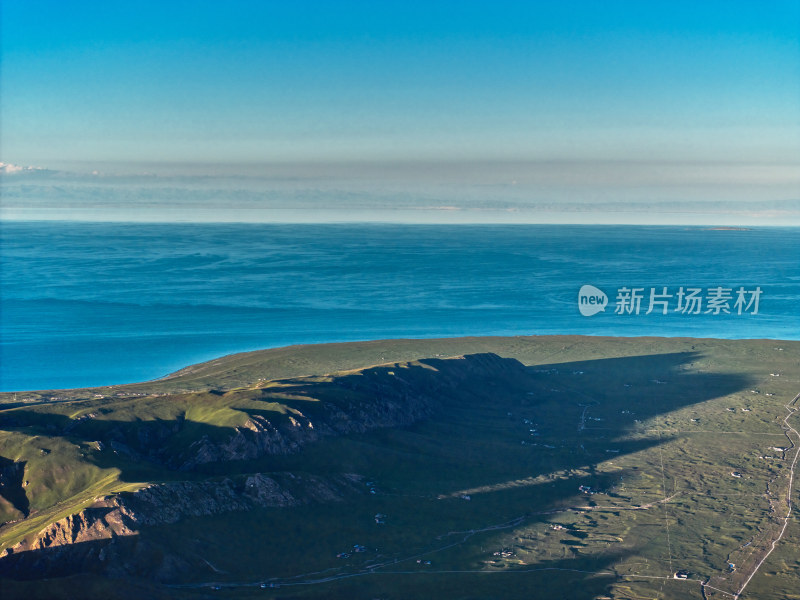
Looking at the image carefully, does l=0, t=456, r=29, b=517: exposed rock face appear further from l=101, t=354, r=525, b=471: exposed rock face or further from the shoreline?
the shoreline

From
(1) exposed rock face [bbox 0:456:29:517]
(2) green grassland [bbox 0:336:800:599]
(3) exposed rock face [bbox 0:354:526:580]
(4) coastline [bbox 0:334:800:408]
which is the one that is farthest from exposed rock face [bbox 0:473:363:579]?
(4) coastline [bbox 0:334:800:408]

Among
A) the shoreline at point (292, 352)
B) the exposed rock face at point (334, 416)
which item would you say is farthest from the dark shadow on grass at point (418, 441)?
the shoreline at point (292, 352)

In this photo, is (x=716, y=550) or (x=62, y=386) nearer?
(x=716, y=550)

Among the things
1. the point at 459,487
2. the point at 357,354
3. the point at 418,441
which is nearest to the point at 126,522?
the point at 459,487

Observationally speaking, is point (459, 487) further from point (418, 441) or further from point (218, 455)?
point (218, 455)

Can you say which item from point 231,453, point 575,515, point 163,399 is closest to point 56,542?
point 231,453

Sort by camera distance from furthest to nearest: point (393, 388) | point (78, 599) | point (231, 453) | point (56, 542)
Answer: point (393, 388)
point (231, 453)
point (56, 542)
point (78, 599)

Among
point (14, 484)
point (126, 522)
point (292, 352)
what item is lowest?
point (292, 352)

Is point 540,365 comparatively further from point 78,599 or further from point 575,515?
point 78,599
